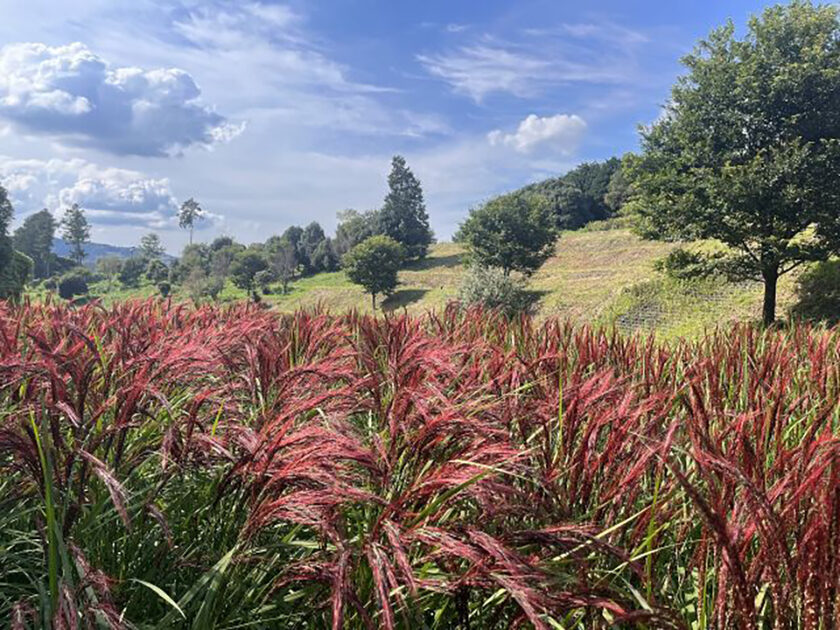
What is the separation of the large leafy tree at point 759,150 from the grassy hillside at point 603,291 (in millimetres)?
3783

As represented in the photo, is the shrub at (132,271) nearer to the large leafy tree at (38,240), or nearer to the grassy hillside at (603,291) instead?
the large leafy tree at (38,240)

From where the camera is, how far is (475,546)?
1343mm

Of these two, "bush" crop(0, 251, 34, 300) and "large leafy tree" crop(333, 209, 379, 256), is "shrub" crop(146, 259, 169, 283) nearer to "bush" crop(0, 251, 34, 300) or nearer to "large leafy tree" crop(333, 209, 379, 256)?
"large leafy tree" crop(333, 209, 379, 256)

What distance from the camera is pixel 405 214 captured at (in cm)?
8262

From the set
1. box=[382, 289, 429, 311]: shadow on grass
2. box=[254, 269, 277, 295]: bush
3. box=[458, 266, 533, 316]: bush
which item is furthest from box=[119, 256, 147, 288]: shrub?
box=[458, 266, 533, 316]: bush

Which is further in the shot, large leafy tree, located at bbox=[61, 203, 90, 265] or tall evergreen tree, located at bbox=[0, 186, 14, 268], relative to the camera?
large leafy tree, located at bbox=[61, 203, 90, 265]

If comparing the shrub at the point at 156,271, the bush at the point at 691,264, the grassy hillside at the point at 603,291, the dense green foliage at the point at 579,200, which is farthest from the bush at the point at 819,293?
the shrub at the point at 156,271

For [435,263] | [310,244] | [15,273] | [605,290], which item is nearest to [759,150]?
[605,290]

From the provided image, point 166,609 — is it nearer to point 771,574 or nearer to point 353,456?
point 353,456

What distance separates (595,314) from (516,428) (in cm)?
2825

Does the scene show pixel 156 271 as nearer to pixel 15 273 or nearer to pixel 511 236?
pixel 15 273

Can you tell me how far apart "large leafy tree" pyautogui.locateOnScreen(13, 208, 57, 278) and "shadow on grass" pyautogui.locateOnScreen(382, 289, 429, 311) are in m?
94.5

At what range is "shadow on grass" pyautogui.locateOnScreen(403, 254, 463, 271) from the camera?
7081cm

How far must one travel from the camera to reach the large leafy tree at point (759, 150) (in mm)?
18281
